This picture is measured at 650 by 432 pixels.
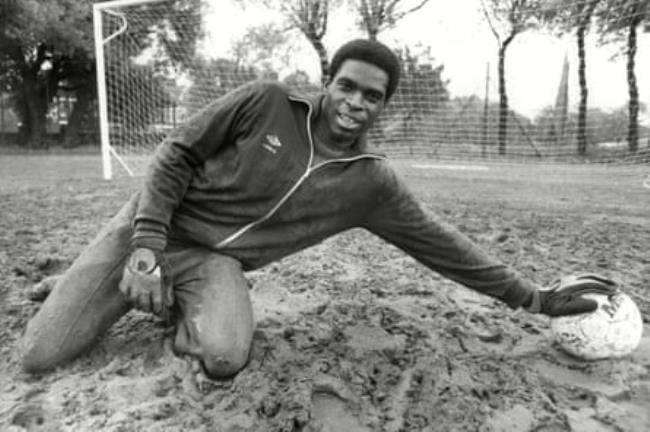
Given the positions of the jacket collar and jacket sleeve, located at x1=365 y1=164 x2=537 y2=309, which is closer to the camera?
the jacket collar

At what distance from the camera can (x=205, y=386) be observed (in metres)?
2.07

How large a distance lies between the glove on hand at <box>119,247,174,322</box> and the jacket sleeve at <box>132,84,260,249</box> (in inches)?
3.8

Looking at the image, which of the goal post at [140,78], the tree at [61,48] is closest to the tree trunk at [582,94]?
the tree at [61,48]

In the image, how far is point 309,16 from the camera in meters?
14.6

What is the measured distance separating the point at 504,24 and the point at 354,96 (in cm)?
1506

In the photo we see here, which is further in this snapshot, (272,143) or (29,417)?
(272,143)

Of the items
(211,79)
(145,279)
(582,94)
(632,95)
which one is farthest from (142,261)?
(582,94)

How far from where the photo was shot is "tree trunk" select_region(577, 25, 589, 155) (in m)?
12.9

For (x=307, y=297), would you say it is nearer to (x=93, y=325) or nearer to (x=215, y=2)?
(x=93, y=325)

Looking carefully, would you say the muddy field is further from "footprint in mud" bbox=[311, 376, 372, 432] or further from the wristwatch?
the wristwatch

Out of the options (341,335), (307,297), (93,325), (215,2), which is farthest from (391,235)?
(215,2)

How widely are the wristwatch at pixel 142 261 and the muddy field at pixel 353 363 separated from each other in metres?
0.42

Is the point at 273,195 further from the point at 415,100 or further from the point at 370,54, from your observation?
the point at 415,100

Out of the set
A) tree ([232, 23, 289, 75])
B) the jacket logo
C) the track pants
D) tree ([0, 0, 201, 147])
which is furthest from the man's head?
tree ([232, 23, 289, 75])
